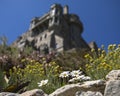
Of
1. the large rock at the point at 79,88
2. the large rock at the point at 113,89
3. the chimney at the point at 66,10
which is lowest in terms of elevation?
the large rock at the point at 113,89

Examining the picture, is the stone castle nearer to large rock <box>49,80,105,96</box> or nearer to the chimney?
the chimney

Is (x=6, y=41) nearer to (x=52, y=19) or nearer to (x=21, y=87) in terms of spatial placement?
(x=21, y=87)

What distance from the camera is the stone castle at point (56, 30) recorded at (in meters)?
59.7

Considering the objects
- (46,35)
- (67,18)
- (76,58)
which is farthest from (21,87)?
(67,18)

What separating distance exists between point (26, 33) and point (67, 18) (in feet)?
33.0

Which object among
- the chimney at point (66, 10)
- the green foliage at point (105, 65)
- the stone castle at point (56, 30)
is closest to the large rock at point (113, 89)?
the green foliage at point (105, 65)

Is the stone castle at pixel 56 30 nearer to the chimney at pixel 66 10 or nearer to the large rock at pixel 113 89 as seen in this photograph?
the chimney at pixel 66 10

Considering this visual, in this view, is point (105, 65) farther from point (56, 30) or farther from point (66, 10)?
point (66, 10)

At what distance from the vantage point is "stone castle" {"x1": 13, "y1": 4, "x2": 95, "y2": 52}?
196 feet

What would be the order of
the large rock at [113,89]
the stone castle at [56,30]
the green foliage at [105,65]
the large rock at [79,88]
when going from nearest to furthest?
the large rock at [113,89], the large rock at [79,88], the green foliage at [105,65], the stone castle at [56,30]

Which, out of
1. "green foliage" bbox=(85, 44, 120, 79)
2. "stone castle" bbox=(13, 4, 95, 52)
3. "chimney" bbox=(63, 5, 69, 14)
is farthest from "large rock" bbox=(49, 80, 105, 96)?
"chimney" bbox=(63, 5, 69, 14)

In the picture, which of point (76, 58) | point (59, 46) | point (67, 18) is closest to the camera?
point (76, 58)

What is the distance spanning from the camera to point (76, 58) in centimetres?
1261

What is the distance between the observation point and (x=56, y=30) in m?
61.5
